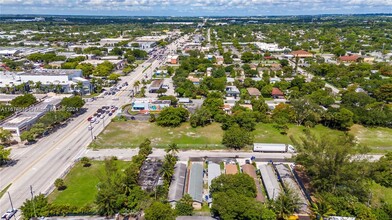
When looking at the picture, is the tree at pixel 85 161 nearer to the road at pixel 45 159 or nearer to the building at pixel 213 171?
the road at pixel 45 159

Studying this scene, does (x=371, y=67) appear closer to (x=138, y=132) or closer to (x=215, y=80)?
(x=215, y=80)

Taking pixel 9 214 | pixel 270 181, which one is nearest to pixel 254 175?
pixel 270 181

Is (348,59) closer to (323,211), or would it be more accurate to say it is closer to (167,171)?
(323,211)

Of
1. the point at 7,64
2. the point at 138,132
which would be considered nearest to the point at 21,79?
the point at 7,64

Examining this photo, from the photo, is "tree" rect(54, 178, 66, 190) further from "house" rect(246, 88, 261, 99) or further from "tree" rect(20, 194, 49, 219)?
"house" rect(246, 88, 261, 99)

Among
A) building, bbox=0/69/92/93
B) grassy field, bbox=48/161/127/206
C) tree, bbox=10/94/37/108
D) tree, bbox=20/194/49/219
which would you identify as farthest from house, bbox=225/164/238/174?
building, bbox=0/69/92/93

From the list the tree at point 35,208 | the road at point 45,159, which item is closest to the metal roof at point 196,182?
the tree at point 35,208

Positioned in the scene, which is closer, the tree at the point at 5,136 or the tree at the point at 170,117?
the tree at the point at 5,136

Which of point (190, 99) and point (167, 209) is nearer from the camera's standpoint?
point (167, 209)
